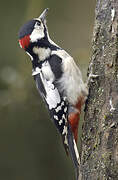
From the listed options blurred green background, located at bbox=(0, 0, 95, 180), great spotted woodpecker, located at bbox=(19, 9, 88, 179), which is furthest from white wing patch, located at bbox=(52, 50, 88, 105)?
blurred green background, located at bbox=(0, 0, 95, 180)

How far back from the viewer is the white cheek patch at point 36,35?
4.18m

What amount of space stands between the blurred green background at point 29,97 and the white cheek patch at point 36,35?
1.30 m

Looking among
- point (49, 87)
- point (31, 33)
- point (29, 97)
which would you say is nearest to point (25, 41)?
point (31, 33)

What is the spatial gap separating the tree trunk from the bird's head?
2.32 feet

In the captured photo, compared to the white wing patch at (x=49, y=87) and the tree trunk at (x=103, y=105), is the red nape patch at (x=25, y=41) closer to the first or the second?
the white wing patch at (x=49, y=87)

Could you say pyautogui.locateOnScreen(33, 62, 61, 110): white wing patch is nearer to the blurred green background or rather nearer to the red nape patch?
the red nape patch

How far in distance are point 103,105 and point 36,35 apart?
1156 mm

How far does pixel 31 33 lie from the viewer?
416 centimetres

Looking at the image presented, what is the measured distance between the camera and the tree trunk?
10.9 ft

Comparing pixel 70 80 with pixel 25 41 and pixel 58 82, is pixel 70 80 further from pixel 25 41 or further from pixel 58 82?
pixel 25 41

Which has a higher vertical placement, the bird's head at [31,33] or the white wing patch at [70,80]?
the bird's head at [31,33]

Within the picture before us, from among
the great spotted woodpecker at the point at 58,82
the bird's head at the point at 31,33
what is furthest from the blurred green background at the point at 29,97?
the great spotted woodpecker at the point at 58,82

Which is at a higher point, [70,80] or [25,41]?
[25,41]

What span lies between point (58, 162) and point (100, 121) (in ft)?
8.66
